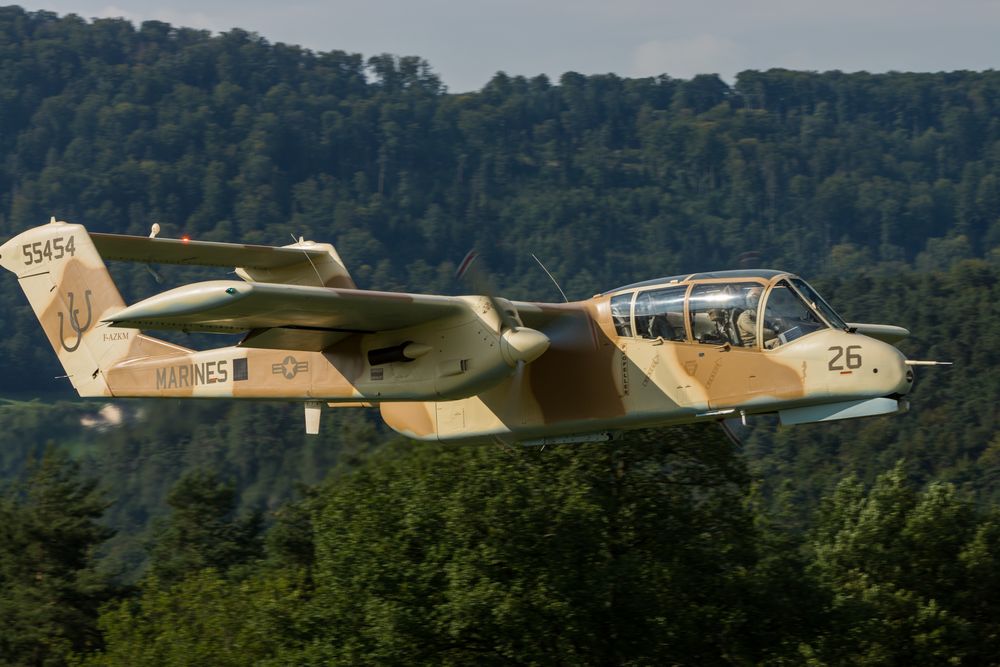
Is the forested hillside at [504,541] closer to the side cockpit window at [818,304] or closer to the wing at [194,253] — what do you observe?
the wing at [194,253]

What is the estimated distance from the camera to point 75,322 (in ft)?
75.6

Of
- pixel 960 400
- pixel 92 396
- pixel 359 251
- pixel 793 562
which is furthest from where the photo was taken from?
pixel 359 251

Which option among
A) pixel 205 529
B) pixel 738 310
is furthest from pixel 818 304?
pixel 205 529

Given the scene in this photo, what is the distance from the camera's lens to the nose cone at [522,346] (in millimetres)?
17391

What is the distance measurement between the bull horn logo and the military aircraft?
6.34 ft

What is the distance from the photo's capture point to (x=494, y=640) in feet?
78.1

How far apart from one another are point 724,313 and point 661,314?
94 cm

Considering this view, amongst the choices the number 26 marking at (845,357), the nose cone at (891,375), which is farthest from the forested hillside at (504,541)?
the nose cone at (891,375)

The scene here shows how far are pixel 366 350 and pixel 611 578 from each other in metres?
7.44

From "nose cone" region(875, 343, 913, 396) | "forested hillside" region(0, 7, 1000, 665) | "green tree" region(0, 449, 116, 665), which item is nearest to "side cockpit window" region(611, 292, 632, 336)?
"forested hillside" region(0, 7, 1000, 665)

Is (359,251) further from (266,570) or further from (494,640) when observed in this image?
(494,640)

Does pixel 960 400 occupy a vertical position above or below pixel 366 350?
below

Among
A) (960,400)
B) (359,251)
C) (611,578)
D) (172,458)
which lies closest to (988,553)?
(611,578)

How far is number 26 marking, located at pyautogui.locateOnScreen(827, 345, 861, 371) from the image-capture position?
55.9 feet
